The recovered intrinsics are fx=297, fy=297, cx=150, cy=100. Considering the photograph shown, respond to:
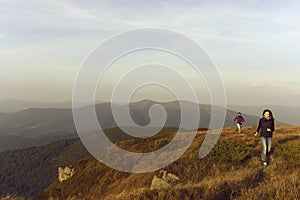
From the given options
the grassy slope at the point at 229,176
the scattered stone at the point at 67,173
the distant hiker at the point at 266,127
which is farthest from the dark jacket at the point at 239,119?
the scattered stone at the point at 67,173

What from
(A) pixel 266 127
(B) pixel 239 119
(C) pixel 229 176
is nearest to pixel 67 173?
(B) pixel 239 119

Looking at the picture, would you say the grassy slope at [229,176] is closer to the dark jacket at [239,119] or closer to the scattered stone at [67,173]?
the dark jacket at [239,119]

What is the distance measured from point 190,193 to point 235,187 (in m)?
1.82

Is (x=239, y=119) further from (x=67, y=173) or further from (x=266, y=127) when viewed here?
(x=67, y=173)

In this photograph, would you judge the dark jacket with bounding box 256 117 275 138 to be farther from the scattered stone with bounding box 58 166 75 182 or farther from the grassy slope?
the scattered stone with bounding box 58 166 75 182

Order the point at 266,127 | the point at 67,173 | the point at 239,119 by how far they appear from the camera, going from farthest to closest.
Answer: the point at 67,173, the point at 239,119, the point at 266,127

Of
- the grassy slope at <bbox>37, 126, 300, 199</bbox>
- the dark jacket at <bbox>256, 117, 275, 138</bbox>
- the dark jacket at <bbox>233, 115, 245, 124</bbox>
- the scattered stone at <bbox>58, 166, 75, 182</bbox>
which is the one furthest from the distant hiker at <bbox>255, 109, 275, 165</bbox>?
the scattered stone at <bbox>58, 166, 75, 182</bbox>

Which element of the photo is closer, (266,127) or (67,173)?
(266,127)

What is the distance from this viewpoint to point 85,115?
13.8 meters

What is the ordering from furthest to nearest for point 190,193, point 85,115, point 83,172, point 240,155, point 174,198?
point 83,172 < point 240,155 < point 85,115 < point 190,193 < point 174,198

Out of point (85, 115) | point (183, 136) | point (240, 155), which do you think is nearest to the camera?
point (85, 115)

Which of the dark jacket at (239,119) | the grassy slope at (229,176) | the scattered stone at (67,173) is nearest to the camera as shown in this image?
the grassy slope at (229,176)

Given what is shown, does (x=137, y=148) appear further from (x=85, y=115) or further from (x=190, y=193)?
(x=190, y=193)

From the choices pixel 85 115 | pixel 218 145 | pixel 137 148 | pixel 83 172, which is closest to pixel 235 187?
pixel 85 115
